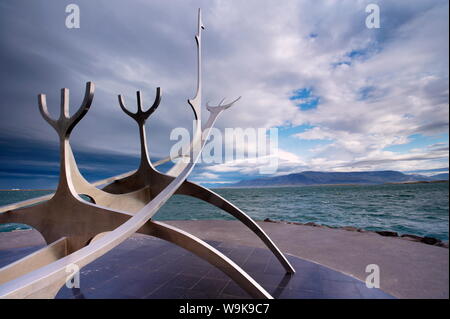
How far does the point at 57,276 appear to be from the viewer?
1979 mm

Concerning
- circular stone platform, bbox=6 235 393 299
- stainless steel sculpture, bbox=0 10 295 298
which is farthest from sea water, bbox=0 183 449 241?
stainless steel sculpture, bbox=0 10 295 298

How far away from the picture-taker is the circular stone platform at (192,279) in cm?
435

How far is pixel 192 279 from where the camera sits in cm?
504

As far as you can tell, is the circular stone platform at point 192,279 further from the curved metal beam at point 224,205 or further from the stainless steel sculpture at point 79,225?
the curved metal beam at point 224,205

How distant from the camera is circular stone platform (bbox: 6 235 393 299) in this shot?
4.35 meters

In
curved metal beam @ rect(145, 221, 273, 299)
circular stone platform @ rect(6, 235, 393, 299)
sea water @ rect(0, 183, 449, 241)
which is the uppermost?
curved metal beam @ rect(145, 221, 273, 299)

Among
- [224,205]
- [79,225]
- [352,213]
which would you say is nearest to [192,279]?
[224,205]

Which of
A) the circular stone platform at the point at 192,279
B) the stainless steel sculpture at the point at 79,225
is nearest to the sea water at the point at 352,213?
the circular stone platform at the point at 192,279

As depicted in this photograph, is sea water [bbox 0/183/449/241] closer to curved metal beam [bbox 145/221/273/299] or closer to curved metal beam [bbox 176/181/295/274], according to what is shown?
curved metal beam [bbox 176/181/295/274]

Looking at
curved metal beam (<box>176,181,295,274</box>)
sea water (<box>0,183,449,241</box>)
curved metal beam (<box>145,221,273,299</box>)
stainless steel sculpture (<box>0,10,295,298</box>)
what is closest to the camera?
stainless steel sculpture (<box>0,10,295,298</box>)

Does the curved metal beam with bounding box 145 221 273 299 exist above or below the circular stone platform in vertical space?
above
